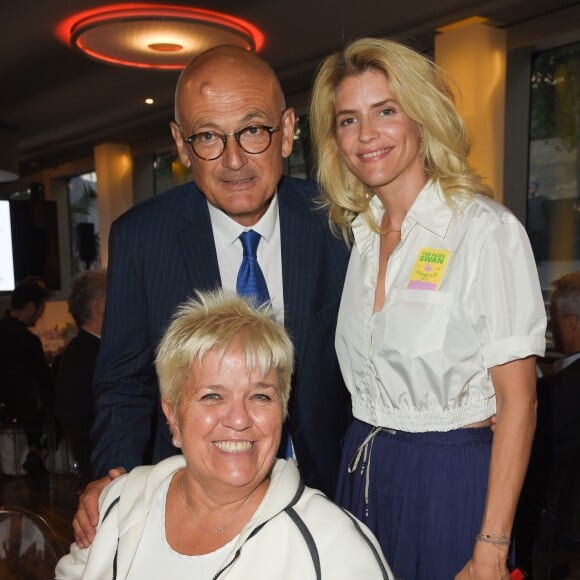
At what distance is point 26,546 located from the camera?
173cm

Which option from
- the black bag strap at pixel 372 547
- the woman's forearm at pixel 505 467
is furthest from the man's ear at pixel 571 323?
the black bag strap at pixel 372 547

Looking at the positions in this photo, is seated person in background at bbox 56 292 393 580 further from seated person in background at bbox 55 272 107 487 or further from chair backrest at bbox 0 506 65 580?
seated person in background at bbox 55 272 107 487

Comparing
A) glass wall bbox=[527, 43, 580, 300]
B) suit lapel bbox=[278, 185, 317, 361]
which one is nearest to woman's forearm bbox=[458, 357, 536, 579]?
suit lapel bbox=[278, 185, 317, 361]

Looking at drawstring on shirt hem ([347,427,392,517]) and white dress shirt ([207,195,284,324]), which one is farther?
white dress shirt ([207,195,284,324])

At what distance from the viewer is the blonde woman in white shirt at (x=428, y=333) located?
58.7 inches

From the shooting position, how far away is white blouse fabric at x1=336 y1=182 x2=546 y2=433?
1485 millimetres

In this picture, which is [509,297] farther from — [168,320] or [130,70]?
[130,70]

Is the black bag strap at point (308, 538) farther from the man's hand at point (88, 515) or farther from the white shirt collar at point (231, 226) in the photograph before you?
the white shirt collar at point (231, 226)

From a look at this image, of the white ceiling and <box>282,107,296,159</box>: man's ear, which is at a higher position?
the white ceiling

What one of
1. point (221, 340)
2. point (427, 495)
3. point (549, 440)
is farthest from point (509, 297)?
point (549, 440)

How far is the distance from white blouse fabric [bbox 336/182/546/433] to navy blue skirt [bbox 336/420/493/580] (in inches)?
1.8

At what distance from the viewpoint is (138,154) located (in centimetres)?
1162

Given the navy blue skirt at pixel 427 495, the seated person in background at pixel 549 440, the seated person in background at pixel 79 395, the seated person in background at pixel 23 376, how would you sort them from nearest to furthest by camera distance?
the navy blue skirt at pixel 427 495 → the seated person in background at pixel 549 440 → the seated person in background at pixel 79 395 → the seated person in background at pixel 23 376

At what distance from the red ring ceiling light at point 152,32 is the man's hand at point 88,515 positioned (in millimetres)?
5068
